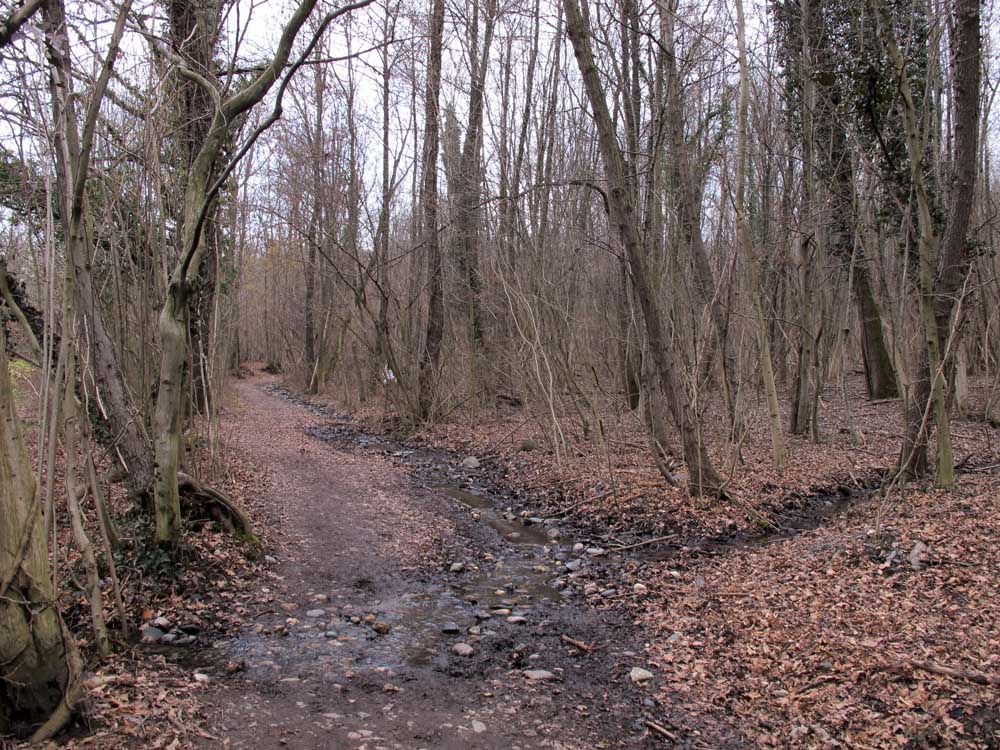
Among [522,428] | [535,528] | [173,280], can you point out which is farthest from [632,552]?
[522,428]

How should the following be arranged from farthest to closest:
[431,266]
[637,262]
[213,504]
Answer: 1. [431,266]
2. [637,262]
3. [213,504]

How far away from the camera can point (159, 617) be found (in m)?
5.02

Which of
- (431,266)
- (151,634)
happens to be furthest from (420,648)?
(431,266)

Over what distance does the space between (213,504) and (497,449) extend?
7.00 meters

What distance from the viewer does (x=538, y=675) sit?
15.1ft

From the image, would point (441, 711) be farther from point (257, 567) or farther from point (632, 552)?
point (632, 552)

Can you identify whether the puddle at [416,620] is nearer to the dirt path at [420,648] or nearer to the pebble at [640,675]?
the dirt path at [420,648]

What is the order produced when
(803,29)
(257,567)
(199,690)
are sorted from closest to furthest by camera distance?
(199,690) < (257,567) < (803,29)

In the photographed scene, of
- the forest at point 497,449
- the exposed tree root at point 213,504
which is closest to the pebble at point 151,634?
the forest at point 497,449

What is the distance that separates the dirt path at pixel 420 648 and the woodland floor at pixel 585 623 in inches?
0.8

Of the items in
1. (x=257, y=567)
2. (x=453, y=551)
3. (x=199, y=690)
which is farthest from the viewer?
(x=453, y=551)

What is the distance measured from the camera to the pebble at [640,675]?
4.54 metres

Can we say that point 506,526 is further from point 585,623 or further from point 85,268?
point 85,268

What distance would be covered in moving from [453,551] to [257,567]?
2.07m
